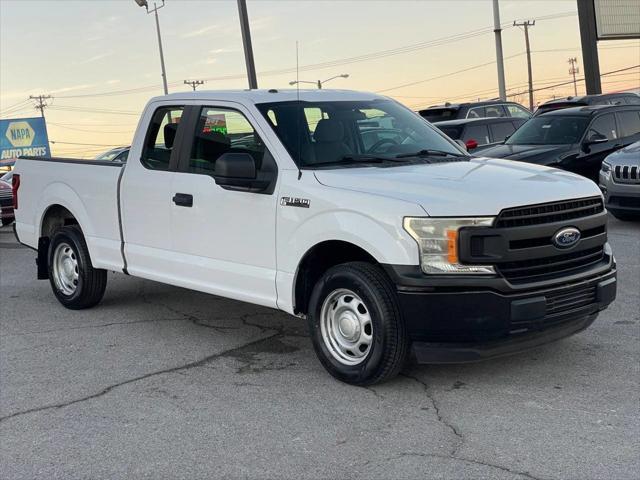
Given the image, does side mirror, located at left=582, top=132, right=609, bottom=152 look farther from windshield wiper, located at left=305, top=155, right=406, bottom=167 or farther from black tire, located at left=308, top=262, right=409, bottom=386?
black tire, located at left=308, top=262, right=409, bottom=386

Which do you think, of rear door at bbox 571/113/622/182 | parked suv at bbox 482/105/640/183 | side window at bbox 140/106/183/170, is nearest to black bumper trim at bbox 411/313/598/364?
side window at bbox 140/106/183/170

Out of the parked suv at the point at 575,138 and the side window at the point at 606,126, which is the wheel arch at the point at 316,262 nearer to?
the parked suv at the point at 575,138

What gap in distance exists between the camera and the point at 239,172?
221 inches

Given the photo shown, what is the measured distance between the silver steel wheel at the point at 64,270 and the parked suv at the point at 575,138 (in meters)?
7.70

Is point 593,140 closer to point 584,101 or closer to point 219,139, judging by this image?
point 584,101

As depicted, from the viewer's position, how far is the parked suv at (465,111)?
19.1 meters

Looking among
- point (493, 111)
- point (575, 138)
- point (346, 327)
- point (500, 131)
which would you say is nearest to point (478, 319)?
point (346, 327)

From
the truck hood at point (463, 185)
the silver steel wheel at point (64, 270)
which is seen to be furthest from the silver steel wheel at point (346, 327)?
the silver steel wheel at point (64, 270)

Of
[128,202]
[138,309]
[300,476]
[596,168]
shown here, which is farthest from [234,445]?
[596,168]

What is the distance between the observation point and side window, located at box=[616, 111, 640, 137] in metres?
14.2

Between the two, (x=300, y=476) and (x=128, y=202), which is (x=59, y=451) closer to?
(x=300, y=476)

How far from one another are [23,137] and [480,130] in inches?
1687

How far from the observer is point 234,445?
4.34 m

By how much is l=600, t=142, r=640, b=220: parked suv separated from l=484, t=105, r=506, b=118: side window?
7.98 metres
